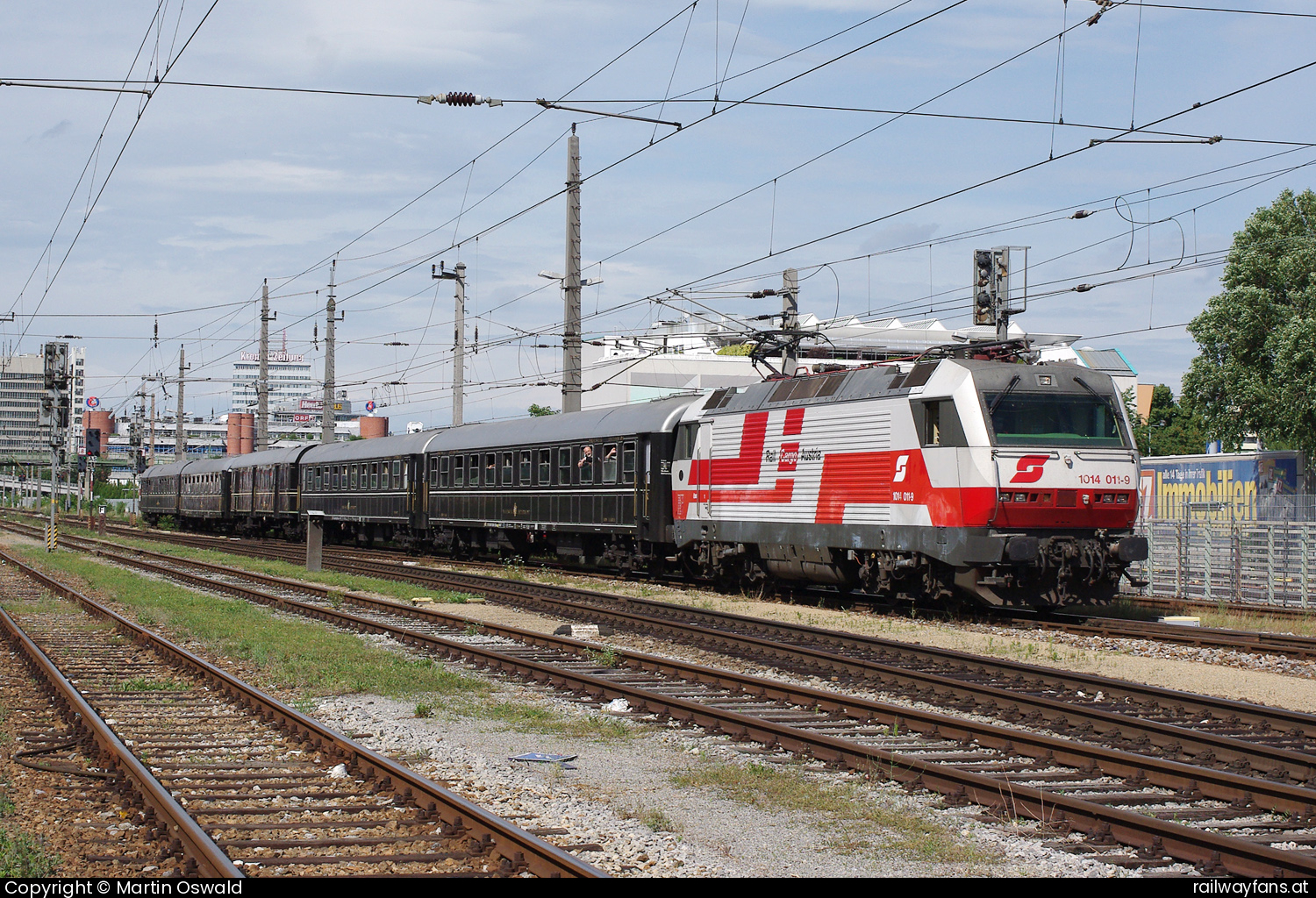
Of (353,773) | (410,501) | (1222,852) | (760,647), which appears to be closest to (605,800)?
(353,773)

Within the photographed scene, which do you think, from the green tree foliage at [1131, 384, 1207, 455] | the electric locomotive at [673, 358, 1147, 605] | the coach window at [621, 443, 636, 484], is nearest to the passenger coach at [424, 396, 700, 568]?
the coach window at [621, 443, 636, 484]


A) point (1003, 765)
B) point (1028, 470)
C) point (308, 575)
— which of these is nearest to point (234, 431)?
point (308, 575)

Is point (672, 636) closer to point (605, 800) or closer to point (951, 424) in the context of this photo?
point (951, 424)

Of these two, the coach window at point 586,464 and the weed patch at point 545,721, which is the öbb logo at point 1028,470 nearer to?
the weed patch at point 545,721

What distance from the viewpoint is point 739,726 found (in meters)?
10.4

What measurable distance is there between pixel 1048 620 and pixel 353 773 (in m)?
12.9

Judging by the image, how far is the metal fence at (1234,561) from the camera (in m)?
23.0

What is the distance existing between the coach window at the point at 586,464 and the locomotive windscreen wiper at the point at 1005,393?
41.0 ft

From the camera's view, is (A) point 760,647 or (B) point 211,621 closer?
(A) point 760,647

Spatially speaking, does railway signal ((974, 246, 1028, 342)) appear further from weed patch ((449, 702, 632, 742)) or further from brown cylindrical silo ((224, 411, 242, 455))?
brown cylindrical silo ((224, 411, 242, 455))

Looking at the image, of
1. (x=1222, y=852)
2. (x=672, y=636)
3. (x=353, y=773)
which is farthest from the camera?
(x=672, y=636)

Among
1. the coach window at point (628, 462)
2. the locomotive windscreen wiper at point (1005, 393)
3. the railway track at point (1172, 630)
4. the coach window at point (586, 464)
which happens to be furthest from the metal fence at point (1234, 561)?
the coach window at point (586, 464)

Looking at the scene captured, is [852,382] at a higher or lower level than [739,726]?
higher

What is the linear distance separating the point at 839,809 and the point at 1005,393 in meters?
10.6
